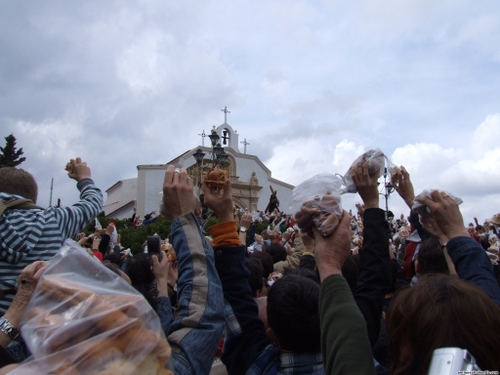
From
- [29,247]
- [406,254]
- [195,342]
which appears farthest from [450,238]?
[29,247]

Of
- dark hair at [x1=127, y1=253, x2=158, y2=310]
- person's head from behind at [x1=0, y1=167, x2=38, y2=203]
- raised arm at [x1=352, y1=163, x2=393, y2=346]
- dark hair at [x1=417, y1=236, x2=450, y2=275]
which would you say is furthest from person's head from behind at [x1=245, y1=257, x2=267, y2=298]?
person's head from behind at [x1=0, y1=167, x2=38, y2=203]

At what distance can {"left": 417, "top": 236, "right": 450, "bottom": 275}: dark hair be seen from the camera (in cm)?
277

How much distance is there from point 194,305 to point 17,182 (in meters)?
1.65

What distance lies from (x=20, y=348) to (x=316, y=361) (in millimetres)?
1261

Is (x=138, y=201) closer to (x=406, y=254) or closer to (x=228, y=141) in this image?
(x=228, y=141)

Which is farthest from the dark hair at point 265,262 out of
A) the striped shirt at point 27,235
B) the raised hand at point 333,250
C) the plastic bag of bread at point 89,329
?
the plastic bag of bread at point 89,329

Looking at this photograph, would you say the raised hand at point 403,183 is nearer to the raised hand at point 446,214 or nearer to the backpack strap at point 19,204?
the raised hand at point 446,214

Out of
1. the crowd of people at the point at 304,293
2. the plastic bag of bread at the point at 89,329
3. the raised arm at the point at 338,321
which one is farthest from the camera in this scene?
the raised arm at the point at 338,321

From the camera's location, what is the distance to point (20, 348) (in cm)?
188

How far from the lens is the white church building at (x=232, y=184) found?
132 feet

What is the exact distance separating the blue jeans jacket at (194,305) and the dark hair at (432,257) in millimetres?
1673

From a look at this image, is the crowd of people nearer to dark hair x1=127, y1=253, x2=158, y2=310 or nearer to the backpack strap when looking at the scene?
the backpack strap

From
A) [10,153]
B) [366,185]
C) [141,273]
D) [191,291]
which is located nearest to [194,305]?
[191,291]

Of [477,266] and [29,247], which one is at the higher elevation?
[29,247]
